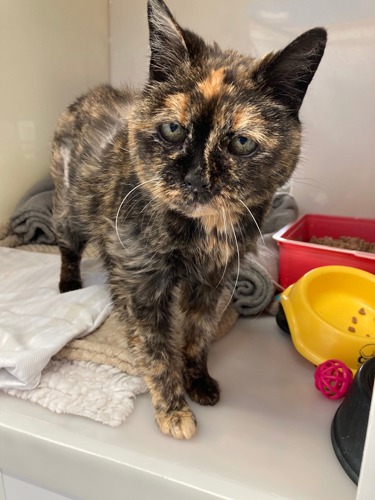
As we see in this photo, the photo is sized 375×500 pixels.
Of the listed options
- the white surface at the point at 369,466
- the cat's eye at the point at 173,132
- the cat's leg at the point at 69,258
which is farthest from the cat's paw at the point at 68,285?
the white surface at the point at 369,466

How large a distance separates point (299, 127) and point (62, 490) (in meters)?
0.80

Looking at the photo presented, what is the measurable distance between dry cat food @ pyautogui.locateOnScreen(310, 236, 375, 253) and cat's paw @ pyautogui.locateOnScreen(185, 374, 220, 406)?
2.40ft

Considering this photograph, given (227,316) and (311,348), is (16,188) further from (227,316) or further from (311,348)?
(311,348)

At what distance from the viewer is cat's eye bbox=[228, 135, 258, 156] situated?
2.59ft

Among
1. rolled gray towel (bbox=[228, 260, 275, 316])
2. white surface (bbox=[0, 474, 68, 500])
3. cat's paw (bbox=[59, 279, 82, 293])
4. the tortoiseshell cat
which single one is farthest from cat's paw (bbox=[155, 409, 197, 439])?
cat's paw (bbox=[59, 279, 82, 293])

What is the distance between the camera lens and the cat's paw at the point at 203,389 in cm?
99

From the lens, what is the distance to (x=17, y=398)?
955 millimetres

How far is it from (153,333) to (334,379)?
0.40 metres

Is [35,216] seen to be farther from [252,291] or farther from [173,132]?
[173,132]

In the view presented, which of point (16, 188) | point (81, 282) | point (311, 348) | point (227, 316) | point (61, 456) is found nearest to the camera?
point (61, 456)

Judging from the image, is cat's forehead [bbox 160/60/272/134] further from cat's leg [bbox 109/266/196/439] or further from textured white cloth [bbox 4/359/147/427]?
textured white cloth [bbox 4/359/147/427]

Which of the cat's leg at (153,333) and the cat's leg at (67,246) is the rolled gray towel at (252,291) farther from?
the cat's leg at (67,246)

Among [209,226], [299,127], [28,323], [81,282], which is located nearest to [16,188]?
[81,282]

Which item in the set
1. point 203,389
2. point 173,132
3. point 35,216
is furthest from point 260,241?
point 35,216
